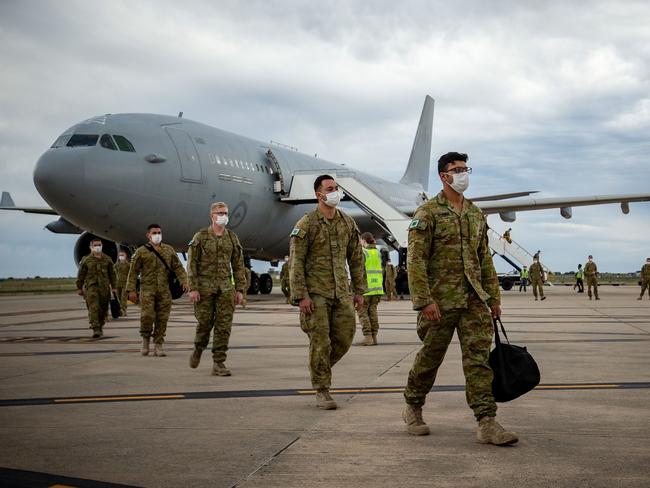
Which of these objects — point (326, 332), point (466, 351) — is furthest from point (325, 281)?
point (466, 351)

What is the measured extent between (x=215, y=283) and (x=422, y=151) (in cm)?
3821

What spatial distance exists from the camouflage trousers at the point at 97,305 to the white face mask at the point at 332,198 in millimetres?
7470

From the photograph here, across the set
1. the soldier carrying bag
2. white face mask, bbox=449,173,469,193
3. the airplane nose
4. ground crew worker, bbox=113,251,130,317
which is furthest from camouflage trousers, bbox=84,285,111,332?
white face mask, bbox=449,173,469,193

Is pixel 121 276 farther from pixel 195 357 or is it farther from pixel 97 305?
pixel 195 357

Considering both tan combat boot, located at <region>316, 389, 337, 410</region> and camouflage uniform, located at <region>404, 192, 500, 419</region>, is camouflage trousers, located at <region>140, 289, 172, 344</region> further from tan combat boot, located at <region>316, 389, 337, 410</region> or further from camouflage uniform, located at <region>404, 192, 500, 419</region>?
camouflage uniform, located at <region>404, 192, 500, 419</region>

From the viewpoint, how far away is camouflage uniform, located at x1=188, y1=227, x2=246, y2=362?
833 centimetres

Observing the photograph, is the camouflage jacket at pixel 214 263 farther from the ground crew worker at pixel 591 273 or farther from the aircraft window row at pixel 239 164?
the ground crew worker at pixel 591 273

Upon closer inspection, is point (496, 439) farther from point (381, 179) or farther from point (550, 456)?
point (381, 179)

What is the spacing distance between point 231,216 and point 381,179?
15.3 metres

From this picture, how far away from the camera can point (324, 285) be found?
248 inches

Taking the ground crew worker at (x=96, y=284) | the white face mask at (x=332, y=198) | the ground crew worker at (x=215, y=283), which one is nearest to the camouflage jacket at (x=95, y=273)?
the ground crew worker at (x=96, y=284)

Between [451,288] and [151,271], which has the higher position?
[151,271]

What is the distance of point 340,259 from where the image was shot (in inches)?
254

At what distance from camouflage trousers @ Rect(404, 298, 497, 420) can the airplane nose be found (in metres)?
13.4
